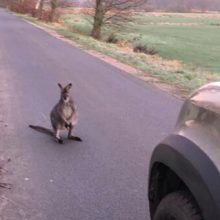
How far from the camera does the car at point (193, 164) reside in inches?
119

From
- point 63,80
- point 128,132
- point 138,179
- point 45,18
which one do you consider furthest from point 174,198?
point 45,18

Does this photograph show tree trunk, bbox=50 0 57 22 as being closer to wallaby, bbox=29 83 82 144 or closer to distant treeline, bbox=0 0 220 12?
wallaby, bbox=29 83 82 144

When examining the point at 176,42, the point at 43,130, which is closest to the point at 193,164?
the point at 43,130

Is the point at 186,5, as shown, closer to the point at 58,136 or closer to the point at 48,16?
the point at 48,16

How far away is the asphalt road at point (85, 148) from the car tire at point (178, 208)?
185 cm

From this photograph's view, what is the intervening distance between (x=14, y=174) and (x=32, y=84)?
767cm

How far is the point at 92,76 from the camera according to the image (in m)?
16.6

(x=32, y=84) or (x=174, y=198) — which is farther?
(x=32, y=84)

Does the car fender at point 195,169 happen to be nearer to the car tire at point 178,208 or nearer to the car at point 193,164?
the car at point 193,164

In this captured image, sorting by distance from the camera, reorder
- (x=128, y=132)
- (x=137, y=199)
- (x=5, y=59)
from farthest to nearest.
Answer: (x=5, y=59)
(x=128, y=132)
(x=137, y=199)

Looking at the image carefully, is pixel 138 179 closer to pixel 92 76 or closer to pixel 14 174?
pixel 14 174

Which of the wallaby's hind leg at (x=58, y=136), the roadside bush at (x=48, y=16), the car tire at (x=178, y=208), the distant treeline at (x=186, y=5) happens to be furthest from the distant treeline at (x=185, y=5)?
the car tire at (x=178, y=208)

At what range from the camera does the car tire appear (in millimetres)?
3289

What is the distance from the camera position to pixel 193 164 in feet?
10.4
